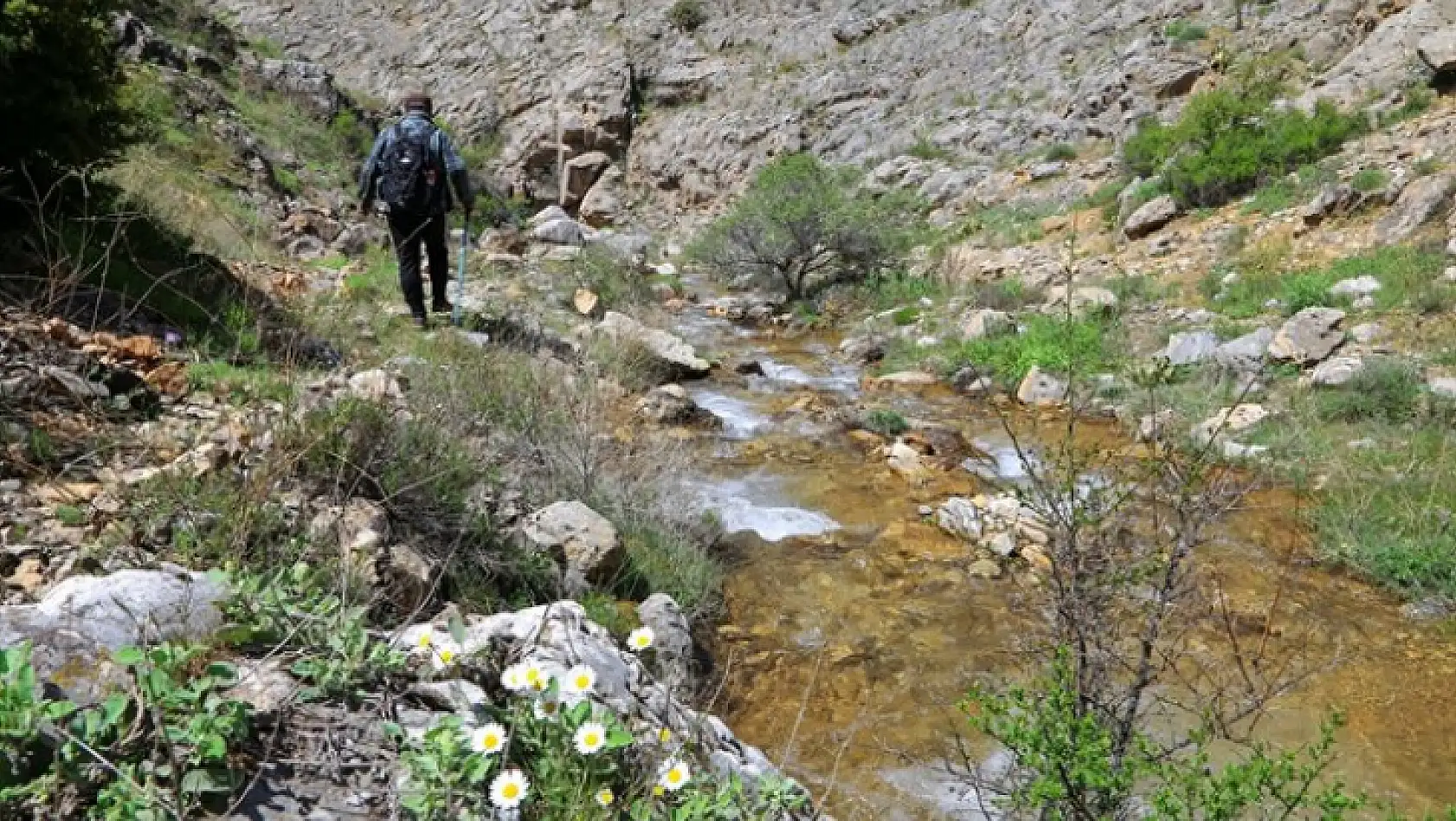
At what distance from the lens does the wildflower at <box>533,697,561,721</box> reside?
1.73 meters

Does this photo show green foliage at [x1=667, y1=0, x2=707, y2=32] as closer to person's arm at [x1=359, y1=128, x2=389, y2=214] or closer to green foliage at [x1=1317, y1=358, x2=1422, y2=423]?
person's arm at [x1=359, y1=128, x2=389, y2=214]

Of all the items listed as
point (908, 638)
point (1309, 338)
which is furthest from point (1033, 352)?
point (908, 638)

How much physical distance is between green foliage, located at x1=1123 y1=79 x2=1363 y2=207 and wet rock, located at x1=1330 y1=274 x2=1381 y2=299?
3.57 m

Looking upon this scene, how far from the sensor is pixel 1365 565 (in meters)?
4.78

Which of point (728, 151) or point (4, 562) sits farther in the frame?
point (728, 151)

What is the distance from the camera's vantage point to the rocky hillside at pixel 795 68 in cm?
1609

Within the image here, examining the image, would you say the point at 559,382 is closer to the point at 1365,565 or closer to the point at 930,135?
the point at 1365,565

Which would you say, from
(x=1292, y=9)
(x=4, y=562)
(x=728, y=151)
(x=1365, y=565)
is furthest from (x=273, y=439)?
(x=728, y=151)

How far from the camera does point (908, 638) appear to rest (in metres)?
4.32

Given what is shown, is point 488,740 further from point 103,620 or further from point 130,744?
point 103,620

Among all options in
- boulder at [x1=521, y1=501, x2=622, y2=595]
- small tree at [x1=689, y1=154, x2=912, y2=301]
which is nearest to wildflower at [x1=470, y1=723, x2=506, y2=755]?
boulder at [x1=521, y1=501, x2=622, y2=595]

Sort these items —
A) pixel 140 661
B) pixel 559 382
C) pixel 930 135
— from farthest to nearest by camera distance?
1. pixel 930 135
2. pixel 559 382
3. pixel 140 661

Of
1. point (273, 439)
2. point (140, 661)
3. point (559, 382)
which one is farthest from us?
point (559, 382)

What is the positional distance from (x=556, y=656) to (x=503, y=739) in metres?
0.52
